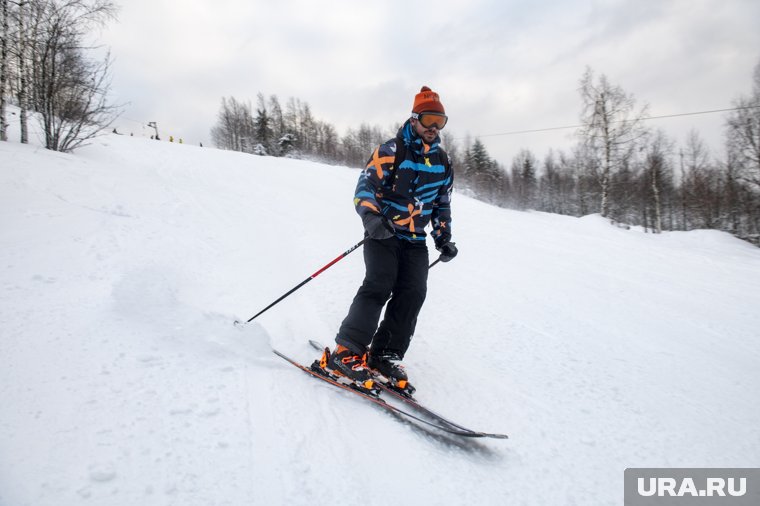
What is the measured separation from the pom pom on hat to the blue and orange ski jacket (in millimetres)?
144

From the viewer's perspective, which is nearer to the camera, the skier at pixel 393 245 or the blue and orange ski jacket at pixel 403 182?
the skier at pixel 393 245

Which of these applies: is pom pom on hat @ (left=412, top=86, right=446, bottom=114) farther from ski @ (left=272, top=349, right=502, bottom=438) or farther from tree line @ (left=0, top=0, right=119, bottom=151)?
tree line @ (left=0, top=0, right=119, bottom=151)

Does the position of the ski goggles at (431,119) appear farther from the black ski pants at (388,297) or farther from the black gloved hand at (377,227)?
the black ski pants at (388,297)

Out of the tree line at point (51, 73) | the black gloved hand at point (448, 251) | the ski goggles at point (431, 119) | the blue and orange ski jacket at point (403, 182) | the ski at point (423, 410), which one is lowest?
the ski at point (423, 410)

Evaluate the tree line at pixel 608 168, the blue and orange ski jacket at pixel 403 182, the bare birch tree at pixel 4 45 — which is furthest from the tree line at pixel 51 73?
the tree line at pixel 608 168

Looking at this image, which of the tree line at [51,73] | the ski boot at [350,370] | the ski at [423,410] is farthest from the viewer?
the tree line at [51,73]

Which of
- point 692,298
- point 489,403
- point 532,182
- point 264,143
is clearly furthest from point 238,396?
point 532,182

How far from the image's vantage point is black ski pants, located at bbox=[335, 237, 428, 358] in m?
2.73

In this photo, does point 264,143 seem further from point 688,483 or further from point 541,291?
point 688,483

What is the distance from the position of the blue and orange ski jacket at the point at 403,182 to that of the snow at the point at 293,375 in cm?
130

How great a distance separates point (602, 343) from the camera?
369 cm

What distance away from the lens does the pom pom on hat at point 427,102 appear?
9.18 ft

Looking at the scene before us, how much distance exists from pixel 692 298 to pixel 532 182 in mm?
61712

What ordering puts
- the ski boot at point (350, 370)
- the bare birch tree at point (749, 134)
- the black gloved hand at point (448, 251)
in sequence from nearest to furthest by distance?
the ski boot at point (350, 370) < the black gloved hand at point (448, 251) < the bare birch tree at point (749, 134)
